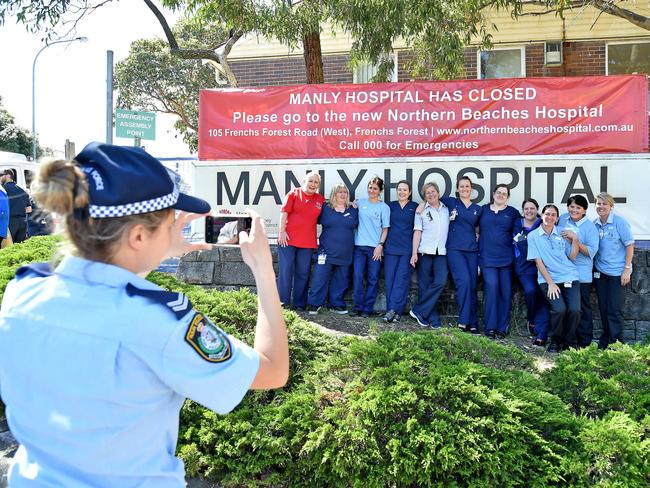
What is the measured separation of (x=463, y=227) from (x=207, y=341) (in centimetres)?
592

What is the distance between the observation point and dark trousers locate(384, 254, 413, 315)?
22.7 feet

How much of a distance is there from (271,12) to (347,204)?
4123 millimetres

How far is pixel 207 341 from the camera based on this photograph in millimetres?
1221

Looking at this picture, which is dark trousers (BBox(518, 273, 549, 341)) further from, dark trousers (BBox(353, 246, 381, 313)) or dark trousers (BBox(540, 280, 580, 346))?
dark trousers (BBox(353, 246, 381, 313))

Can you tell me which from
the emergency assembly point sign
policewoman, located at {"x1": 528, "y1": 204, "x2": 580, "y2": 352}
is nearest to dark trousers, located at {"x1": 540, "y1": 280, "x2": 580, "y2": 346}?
policewoman, located at {"x1": 528, "y1": 204, "x2": 580, "y2": 352}

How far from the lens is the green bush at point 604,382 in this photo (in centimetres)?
336

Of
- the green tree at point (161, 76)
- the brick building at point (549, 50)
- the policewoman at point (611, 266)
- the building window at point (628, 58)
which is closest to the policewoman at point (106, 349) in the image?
the policewoman at point (611, 266)

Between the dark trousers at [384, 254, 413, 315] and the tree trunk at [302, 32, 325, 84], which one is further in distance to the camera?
the tree trunk at [302, 32, 325, 84]

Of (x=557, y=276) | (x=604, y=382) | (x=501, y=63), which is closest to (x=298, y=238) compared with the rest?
(x=557, y=276)

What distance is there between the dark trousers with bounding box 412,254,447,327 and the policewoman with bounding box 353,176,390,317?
50 centimetres

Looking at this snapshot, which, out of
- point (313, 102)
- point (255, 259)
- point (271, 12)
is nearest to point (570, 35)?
point (271, 12)

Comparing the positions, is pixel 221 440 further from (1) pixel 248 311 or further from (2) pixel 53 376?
(2) pixel 53 376

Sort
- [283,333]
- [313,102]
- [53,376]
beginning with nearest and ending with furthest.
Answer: [53,376] → [283,333] → [313,102]

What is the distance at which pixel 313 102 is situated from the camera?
7.73 meters
